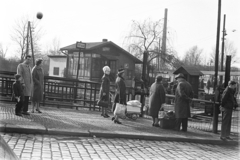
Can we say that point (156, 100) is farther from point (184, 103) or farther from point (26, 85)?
point (26, 85)

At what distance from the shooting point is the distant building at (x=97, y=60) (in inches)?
1442

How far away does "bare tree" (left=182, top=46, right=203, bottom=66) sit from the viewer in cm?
2783

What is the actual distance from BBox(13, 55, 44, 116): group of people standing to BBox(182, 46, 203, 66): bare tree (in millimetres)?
20715

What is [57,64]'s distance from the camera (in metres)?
43.2

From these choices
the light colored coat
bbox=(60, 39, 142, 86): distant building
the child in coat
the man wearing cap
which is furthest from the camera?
bbox=(60, 39, 142, 86): distant building

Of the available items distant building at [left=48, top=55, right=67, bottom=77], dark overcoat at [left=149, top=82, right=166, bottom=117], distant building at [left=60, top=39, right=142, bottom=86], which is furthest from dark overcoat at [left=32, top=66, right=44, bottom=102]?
distant building at [left=48, top=55, right=67, bottom=77]

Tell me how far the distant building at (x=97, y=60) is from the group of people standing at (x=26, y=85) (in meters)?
25.9

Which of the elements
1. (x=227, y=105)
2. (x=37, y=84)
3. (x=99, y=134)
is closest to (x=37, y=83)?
(x=37, y=84)

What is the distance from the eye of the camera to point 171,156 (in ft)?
17.5

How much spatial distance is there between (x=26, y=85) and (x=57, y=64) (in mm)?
35774

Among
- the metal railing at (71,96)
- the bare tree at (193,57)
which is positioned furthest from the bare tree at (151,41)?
the metal railing at (71,96)

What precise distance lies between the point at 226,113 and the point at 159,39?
2344 cm

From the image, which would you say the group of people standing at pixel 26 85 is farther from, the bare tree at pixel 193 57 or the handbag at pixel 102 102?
the bare tree at pixel 193 57

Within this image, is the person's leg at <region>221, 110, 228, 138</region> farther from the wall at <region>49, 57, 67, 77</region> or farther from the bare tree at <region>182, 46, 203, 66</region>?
the wall at <region>49, 57, 67, 77</region>
